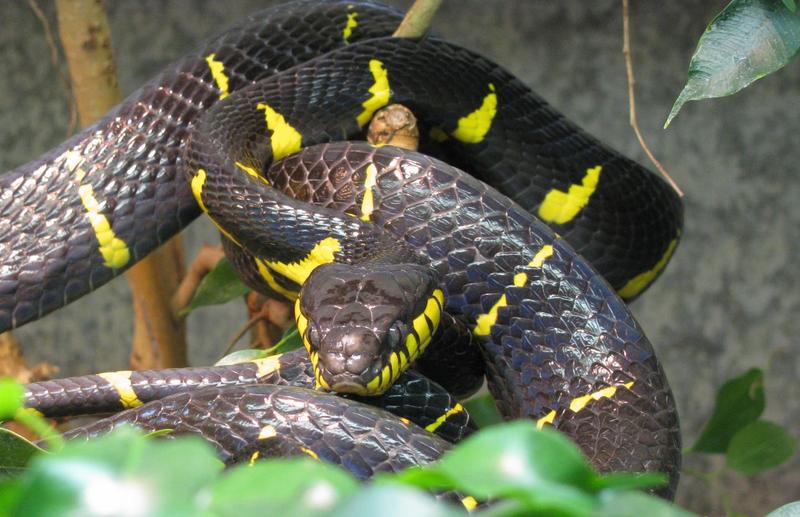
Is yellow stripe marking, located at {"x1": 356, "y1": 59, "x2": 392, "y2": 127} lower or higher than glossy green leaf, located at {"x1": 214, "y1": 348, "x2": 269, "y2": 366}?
higher

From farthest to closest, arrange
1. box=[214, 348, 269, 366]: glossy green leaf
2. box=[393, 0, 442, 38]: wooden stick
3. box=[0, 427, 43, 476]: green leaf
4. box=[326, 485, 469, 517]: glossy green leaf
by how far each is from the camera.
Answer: box=[393, 0, 442, 38]: wooden stick → box=[214, 348, 269, 366]: glossy green leaf → box=[0, 427, 43, 476]: green leaf → box=[326, 485, 469, 517]: glossy green leaf

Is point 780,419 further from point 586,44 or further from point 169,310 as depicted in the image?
point 169,310

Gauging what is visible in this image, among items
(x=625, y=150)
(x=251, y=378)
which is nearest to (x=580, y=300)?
(x=251, y=378)

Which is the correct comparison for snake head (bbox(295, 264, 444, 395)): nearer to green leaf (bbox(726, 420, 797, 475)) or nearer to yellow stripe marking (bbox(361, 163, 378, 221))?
yellow stripe marking (bbox(361, 163, 378, 221))

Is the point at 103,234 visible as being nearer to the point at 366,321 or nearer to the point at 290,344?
the point at 290,344

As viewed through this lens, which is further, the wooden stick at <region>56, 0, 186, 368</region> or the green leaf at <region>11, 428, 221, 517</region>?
the wooden stick at <region>56, 0, 186, 368</region>

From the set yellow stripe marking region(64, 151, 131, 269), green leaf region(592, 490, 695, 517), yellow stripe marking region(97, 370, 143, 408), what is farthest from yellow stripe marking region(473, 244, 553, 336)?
green leaf region(592, 490, 695, 517)

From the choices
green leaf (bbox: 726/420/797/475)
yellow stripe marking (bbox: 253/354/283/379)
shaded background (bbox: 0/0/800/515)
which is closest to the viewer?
yellow stripe marking (bbox: 253/354/283/379)

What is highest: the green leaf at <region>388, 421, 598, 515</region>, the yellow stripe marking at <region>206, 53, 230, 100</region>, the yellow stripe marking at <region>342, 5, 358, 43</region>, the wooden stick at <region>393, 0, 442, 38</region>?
the wooden stick at <region>393, 0, 442, 38</region>
